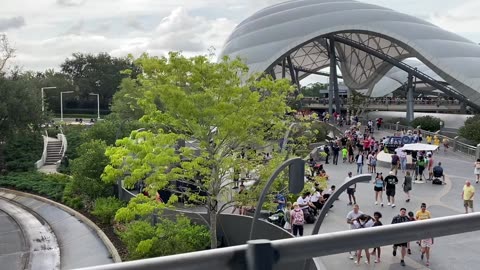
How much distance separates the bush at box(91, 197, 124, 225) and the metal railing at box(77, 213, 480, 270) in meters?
19.5

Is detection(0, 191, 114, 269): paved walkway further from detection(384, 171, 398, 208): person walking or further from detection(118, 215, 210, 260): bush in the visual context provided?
detection(384, 171, 398, 208): person walking

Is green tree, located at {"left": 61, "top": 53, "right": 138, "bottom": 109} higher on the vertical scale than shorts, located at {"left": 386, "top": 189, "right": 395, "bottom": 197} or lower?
higher

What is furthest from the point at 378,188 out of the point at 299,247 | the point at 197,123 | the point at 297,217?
the point at 299,247

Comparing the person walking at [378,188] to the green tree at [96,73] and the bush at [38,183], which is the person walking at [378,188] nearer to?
the bush at [38,183]

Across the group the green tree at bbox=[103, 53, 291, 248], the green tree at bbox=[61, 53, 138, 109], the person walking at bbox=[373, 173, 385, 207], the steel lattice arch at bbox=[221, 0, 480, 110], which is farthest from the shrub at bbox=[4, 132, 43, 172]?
the green tree at bbox=[61, 53, 138, 109]

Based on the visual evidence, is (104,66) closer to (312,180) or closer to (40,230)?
(40,230)

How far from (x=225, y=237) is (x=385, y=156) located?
694 inches

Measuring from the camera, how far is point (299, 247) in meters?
1.63

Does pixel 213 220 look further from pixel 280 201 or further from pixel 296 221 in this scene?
pixel 296 221

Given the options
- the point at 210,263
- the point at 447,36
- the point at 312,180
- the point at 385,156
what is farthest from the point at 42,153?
the point at 447,36

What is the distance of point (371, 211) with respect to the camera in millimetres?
17828

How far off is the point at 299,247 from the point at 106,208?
20.2 metres

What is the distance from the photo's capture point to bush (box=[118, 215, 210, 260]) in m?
14.3

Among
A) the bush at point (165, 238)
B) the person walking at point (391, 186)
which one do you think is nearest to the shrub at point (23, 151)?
the bush at point (165, 238)
